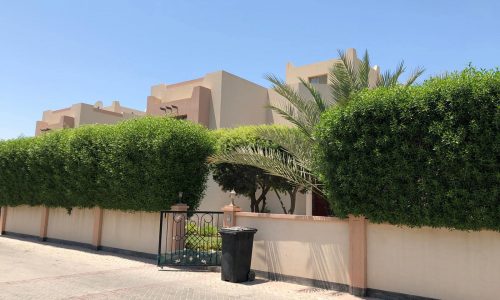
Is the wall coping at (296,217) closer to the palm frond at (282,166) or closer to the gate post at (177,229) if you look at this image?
the palm frond at (282,166)

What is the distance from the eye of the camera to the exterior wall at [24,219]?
18.4 metres

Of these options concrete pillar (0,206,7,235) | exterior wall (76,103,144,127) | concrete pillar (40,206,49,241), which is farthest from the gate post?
exterior wall (76,103,144,127)

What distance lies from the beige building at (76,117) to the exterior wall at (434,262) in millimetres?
30097

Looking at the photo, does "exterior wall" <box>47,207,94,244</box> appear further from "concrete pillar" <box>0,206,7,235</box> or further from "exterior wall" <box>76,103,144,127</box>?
"exterior wall" <box>76,103,144,127</box>

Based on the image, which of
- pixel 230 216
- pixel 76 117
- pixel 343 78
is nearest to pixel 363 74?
pixel 343 78

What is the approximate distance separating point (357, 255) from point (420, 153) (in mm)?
2509

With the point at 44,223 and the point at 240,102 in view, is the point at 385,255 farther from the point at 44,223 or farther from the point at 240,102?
the point at 240,102

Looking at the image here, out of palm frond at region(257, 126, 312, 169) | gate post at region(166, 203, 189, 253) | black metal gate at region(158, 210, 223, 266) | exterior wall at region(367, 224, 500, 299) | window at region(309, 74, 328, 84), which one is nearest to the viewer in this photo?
exterior wall at region(367, 224, 500, 299)

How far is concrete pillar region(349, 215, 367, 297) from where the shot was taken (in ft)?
28.1

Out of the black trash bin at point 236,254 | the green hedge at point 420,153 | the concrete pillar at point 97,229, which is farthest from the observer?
the concrete pillar at point 97,229

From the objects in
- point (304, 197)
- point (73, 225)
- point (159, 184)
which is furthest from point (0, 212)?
point (304, 197)

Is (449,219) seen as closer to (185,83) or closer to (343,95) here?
(343,95)

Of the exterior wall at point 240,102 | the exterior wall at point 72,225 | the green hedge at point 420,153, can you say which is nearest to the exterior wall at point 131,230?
the exterior wall at point 72,225

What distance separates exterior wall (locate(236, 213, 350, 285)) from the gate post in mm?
1996
